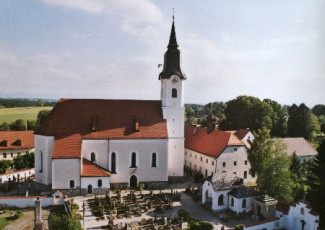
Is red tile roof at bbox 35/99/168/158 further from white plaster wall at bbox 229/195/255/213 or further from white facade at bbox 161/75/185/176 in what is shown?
white plaster wall at bbox 229/195/255/213

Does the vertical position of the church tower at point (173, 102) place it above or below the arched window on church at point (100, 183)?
above

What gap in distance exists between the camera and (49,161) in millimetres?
34250

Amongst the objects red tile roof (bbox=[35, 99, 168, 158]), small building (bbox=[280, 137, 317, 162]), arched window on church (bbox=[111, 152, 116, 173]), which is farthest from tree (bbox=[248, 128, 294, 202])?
small building (bbox=[280, 137, 317, 162])

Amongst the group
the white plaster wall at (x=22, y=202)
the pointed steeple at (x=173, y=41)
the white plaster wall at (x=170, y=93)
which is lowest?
the white plaster wall at (x=22, y=202)

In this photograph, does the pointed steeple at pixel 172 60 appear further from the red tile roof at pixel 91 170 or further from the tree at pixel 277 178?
the tree at pixel 277 178

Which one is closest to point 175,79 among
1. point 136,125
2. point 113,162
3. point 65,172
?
point 136,125

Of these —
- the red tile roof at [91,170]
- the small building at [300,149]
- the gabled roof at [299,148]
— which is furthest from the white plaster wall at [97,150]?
the gabled roof at [299,148]

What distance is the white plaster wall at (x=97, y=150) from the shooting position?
35000 millimetres

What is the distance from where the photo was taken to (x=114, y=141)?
35656 mm

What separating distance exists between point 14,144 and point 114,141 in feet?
87.2

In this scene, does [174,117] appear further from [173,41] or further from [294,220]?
[294,220]

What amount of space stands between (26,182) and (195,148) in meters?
25.0

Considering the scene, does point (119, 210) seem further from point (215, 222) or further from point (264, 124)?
point (264, 124)

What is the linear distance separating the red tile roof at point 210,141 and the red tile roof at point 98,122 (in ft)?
26.8
